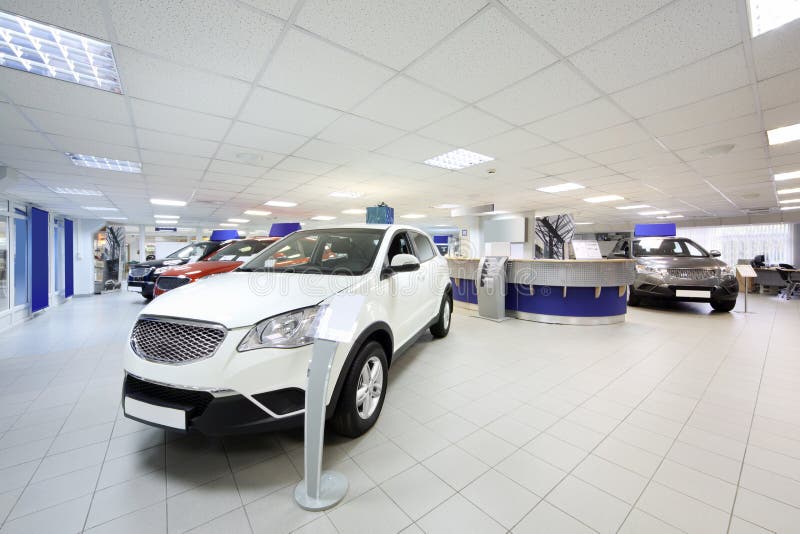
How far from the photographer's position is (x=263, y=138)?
12.4ft

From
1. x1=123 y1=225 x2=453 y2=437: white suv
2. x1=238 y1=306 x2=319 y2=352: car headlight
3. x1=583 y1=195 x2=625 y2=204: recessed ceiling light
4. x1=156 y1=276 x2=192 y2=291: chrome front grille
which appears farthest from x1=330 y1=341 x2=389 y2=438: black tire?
x1=583 y1=195 x2=625 y2=204: recessed ceiling light

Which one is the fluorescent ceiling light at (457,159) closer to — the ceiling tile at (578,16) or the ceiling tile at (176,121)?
the ceiling tile at (578,16)

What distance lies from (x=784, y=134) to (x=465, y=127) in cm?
366

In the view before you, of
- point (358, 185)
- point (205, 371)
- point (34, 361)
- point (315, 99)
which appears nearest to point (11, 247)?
point (34, 361)

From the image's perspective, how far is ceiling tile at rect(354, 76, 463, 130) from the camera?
2621 mm

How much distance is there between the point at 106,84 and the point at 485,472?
3810mm

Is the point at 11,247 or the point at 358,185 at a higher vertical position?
the point at 358,185

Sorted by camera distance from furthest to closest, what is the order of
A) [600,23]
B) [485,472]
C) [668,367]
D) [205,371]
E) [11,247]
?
[11,247]
[668,367]
[600,23]
[485,472]
[205,371]

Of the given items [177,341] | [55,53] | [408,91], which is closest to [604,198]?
[408,91]

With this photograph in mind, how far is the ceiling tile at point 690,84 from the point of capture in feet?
7.36

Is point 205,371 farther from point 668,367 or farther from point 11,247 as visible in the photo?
point 11,247

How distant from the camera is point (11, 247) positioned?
5355mm

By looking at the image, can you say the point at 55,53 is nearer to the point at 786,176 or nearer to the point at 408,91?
the point at 408,91

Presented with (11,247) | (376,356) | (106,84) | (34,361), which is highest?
(106,84)
